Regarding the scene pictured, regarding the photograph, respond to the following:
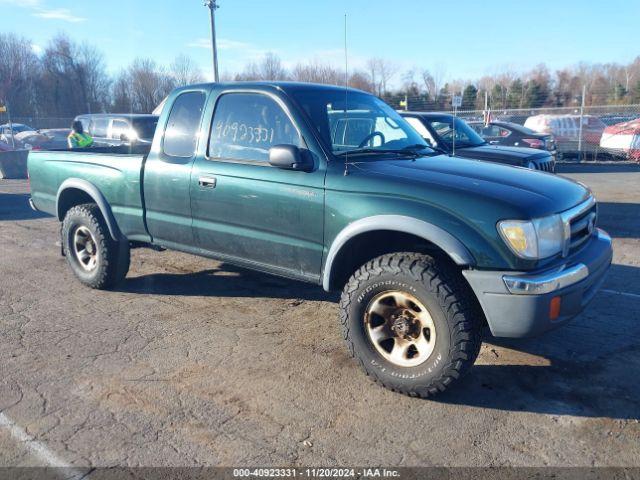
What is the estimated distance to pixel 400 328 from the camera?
3574 mm

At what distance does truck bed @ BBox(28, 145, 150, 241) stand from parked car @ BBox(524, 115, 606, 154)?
18.2 meters

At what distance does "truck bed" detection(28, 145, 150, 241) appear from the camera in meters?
5.05

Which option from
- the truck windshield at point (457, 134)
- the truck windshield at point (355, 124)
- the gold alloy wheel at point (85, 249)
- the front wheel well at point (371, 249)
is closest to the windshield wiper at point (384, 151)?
the truck windshield at point (355, 124)

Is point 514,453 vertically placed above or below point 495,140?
below

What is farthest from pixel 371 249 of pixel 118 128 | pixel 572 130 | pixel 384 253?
pixel 572 130

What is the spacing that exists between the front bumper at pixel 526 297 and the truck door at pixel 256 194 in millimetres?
1214

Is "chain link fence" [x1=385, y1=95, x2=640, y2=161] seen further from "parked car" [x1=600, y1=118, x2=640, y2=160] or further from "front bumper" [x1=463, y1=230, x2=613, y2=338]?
"front bumper" [x1=463, y1=230, x2=613, y2=338]

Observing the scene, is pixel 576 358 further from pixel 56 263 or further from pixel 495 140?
pixel 495 140

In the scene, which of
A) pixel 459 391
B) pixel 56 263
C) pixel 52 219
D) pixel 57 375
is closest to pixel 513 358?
pixel 459 391

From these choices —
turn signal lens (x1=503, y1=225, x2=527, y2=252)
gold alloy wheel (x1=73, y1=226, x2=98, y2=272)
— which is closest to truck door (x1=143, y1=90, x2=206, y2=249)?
gold alloy wheel (x1=73, y1=226, x2=98, y2=272)

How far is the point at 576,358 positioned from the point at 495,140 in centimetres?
1314

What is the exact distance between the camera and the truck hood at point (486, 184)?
331 centimetres

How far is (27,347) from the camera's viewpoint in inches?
168

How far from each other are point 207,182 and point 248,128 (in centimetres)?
53
